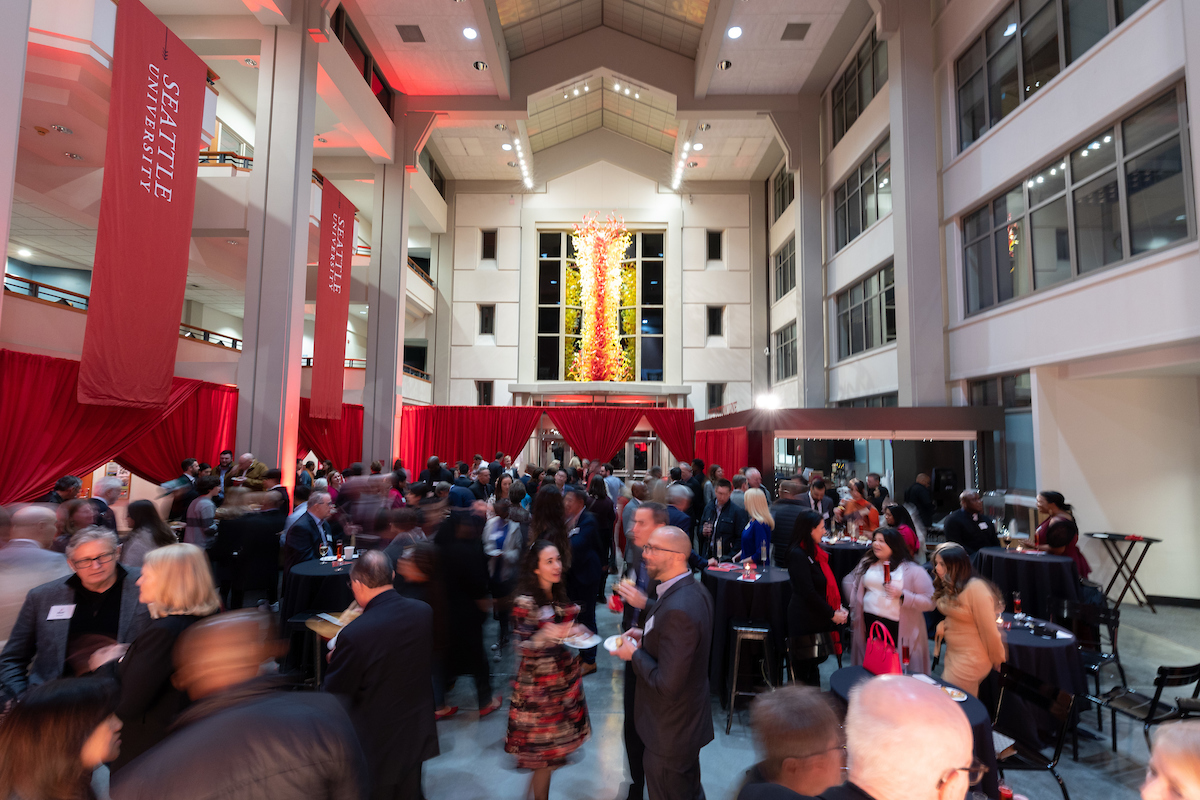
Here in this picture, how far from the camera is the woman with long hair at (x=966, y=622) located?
126 inches

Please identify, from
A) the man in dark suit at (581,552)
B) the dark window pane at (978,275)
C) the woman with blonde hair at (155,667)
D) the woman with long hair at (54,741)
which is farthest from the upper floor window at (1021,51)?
the woman with long hair at (54,741)

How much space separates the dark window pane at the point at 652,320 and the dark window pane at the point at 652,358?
0.25 m

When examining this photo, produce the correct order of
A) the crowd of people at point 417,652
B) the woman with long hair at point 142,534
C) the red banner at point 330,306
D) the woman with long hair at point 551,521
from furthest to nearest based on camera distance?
the red banner at point 330,306
the woman with long hair at point 551,521
the woman with long hair at point 142,534
the crowd of people at point 417,652

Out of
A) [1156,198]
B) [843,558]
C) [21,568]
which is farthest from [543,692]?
[1156,198]

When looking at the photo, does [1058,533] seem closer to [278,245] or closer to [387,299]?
[278,245]

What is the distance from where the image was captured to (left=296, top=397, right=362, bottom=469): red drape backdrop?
35.3ft

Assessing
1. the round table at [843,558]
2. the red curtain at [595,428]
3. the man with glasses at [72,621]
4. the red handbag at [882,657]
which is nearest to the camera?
the man with glasses at [72,621]

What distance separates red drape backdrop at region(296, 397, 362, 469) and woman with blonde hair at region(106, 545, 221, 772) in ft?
26.6

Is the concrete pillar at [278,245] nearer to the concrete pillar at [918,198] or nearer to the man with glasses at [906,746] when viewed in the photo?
the man with glasses at [906,746]

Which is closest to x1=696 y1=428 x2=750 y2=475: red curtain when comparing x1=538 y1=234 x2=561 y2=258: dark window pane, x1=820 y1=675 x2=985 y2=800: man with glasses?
x1=538 y1=234 x2=561 y2=258: dark window pane

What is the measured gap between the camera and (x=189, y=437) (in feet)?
26.7

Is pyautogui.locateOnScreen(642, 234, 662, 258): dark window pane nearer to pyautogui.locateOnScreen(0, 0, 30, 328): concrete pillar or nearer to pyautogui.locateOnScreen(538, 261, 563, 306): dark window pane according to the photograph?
pyautogui.locateOnScreen(538, 261, 563, 306): dark window pane

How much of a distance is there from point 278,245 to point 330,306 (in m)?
1.92

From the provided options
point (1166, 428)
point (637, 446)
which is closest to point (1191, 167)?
point (1166, 428)
